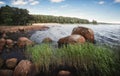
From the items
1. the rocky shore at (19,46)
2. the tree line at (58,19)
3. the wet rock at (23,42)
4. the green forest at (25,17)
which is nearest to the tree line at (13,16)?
the green forest at (25,17)

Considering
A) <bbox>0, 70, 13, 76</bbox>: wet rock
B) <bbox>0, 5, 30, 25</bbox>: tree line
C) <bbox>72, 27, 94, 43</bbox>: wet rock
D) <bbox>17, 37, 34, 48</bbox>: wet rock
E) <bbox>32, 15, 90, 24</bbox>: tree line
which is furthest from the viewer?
<bbox>0, 5, 30, 25</bbox>: tree line

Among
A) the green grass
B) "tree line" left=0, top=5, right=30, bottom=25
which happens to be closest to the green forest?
"tree line" left=0, top=5, right=30, bottom=25

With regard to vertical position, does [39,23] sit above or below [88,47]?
above

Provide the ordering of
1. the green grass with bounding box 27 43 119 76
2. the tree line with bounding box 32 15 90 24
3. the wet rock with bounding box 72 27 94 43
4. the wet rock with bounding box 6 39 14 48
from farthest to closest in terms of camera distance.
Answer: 1. the wet rock with bounding box 6 39 14 48
2. the wet rock with bounding box 72 27 94 43
3. the tree line with bounding box 32 15 90 24
4. the green grass with bounding box 27 43 119 76

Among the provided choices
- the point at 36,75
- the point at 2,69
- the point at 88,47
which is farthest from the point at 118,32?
the point at 2,69

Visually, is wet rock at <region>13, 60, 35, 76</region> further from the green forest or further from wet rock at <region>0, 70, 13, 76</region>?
the green forest

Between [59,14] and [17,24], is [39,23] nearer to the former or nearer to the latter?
[59,14]
